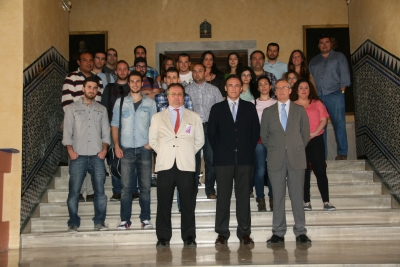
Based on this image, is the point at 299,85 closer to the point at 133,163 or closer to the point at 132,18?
the point at 133,163

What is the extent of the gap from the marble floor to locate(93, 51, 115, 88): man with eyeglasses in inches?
97.6

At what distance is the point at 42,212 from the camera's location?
639cm

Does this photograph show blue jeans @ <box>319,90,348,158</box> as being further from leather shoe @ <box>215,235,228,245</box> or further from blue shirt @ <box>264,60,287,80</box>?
leather shoe @ <box>215,235,228,245</box>

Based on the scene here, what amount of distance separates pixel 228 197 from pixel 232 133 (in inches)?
23.7

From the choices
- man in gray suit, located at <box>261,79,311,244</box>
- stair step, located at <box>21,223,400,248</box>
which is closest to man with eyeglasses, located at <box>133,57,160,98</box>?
man in gray suit, located at <box>261,79,311,244</box>

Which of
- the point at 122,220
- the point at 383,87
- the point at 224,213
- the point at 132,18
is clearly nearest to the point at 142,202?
the point at 122,220

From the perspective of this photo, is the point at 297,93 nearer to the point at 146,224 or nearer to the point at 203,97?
the point at 203,97

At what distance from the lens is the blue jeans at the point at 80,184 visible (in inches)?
228

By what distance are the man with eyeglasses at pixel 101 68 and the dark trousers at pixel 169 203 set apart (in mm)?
2232

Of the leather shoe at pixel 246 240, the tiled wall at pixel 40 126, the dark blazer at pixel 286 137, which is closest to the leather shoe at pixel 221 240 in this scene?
the leather shoe at pixel 246 240

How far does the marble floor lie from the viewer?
4410 millimetres

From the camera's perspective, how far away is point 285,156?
18.0 feet

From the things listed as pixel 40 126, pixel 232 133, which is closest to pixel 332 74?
pixel 232 133

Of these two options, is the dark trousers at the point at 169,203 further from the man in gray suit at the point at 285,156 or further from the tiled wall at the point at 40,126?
the tiled wall at the point at 40,126
